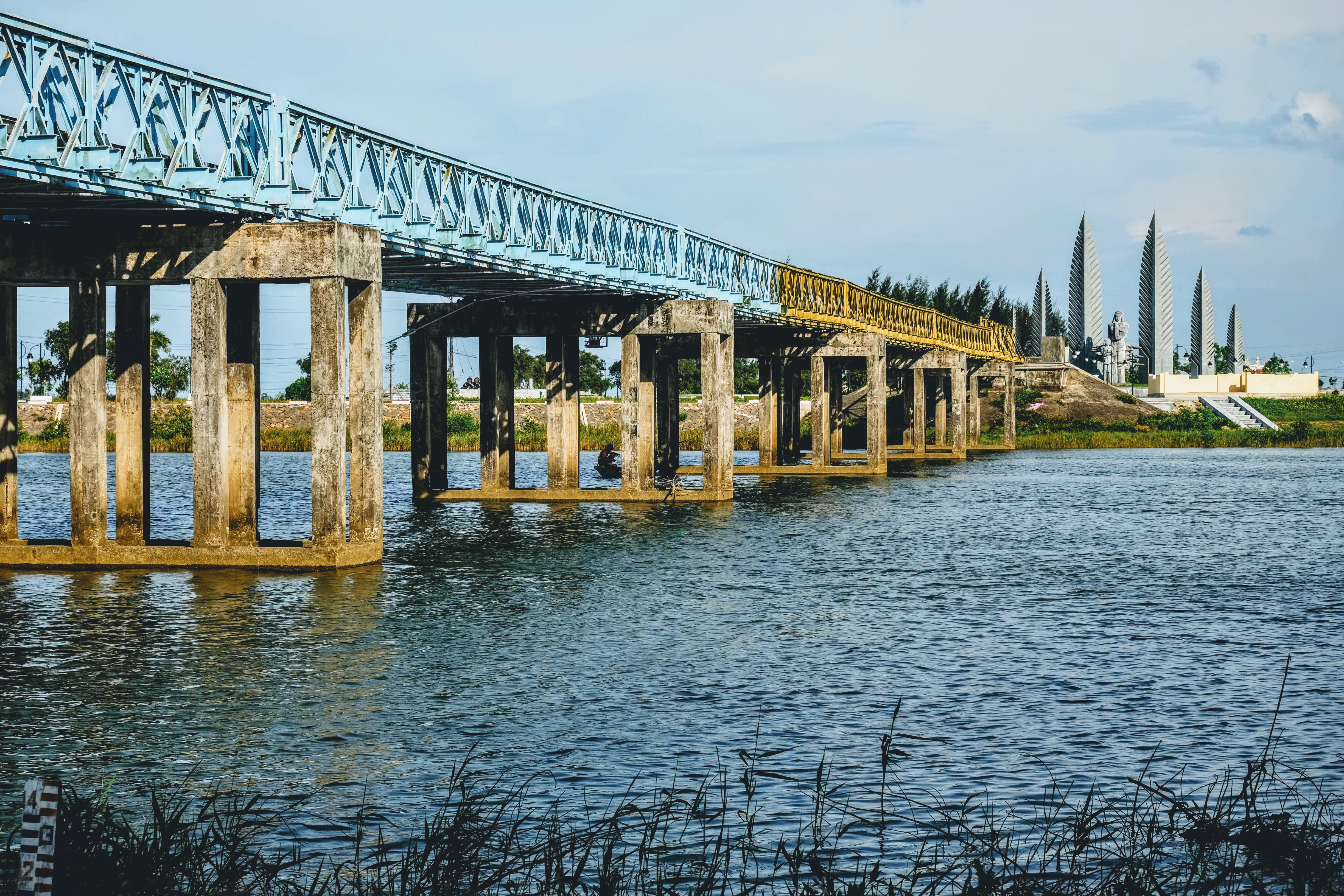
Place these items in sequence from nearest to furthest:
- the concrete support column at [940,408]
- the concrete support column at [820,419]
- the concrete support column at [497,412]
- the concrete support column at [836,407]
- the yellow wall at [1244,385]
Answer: the concrete support column at [497,412] → the concrete support column at [820,419] → the concrete support column at [836,407] → the concrete support column at [940,408] → the yellow wall at [1244,385]

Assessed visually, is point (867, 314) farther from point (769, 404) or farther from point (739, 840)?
point (739, 840)

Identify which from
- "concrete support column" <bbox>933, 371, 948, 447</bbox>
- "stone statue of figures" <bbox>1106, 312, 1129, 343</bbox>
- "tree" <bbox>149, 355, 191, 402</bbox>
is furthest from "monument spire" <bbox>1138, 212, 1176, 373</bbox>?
"tree" <bbox>149, 355, 191, 402</bbox>

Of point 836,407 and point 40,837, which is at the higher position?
point 836,407

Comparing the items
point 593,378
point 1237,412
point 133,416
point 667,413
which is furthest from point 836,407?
point 593,378

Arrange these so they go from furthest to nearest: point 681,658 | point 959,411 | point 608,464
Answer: point 959,411 < point 608,464 < point 681,658

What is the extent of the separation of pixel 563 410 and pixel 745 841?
31.5m

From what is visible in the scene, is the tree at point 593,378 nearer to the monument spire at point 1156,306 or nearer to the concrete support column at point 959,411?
the monument spire at point 1156,306

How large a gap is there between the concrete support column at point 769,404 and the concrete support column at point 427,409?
1508cm

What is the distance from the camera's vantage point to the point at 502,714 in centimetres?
1291

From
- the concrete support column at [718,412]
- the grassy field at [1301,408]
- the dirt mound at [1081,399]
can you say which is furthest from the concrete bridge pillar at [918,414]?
the grassy field at [1301,408]

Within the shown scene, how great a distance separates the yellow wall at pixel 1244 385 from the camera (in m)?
117

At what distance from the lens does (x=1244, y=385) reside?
11956 cm

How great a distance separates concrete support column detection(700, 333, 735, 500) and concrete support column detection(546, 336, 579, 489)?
3408mm

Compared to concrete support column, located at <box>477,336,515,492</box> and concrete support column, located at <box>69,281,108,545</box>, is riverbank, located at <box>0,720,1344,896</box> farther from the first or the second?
concrete support column, located at <box>477,336,515,492</box>
